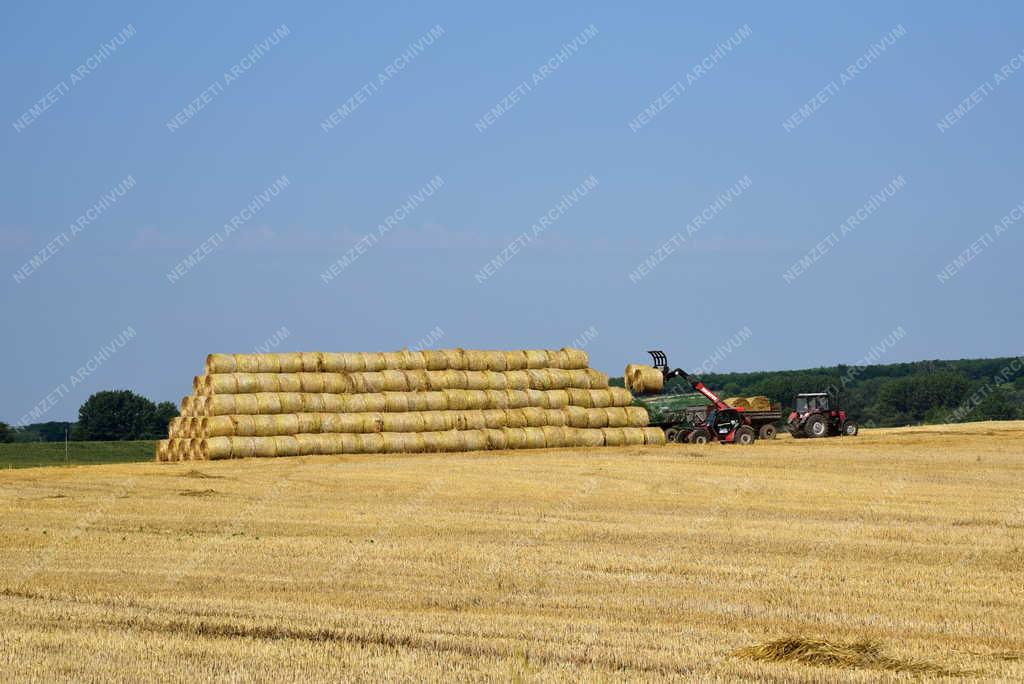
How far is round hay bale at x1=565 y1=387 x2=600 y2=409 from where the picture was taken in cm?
3728

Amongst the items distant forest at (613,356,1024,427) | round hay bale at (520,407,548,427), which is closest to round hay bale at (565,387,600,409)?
round hay bale at (520,407,548,427)

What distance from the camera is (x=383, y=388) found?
3516cm

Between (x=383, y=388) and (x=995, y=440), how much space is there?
17138mm

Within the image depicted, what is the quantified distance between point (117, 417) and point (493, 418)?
48.7 meters

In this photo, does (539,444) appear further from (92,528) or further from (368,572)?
(368,572)

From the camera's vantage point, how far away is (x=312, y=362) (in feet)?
114

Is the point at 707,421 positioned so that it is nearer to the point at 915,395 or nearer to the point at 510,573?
the point at 510,573

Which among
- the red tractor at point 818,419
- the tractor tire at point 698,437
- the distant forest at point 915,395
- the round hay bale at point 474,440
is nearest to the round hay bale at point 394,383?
the round hay bale at point 474,440

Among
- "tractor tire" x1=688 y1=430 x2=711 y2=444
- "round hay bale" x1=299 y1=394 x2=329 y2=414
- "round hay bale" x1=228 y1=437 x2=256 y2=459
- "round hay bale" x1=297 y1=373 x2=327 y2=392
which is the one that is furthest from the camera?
"tractor tire" x1=688 y1=430 x2=711 y2=444

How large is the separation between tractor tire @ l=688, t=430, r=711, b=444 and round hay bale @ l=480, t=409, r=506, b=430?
6535mm

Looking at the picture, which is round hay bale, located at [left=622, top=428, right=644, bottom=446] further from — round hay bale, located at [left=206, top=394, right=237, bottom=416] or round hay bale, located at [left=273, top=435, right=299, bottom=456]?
round hay bale, located at [left=206, top=394, right=237, bottom=416]

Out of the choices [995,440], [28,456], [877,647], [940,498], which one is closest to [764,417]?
[995,440]

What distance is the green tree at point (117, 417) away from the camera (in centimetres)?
7850

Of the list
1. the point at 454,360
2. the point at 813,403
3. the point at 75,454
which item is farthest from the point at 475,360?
the point at 75,454
